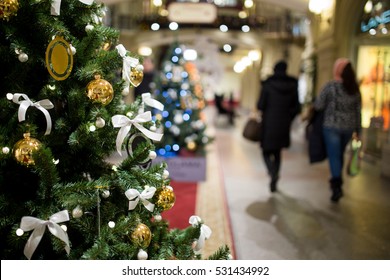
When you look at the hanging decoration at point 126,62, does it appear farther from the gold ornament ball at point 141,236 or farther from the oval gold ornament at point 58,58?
the gold ornament ball at point 141,236

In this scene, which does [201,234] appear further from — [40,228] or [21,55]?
[21,55]

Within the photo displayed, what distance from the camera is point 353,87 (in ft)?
16.5

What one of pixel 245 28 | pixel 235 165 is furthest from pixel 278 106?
pixel 245 28

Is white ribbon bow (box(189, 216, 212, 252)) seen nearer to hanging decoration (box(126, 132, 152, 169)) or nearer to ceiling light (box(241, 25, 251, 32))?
hanging decoration (box(126, 132, 152, 169))

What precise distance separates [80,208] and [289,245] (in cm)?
243

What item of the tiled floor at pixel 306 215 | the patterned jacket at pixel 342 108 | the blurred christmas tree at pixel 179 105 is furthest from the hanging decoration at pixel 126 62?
the blurred christmas tree at pixel 179 105

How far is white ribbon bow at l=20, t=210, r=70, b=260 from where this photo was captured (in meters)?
1.76

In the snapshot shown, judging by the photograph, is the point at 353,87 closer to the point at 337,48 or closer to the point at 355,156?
the point at 355,156

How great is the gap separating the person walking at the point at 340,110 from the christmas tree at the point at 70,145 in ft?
10.9

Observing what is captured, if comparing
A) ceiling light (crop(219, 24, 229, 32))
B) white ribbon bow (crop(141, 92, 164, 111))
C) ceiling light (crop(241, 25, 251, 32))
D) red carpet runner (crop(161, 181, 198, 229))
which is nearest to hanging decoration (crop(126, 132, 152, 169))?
white ribbon bow (crop(141, 92, 164, 111))

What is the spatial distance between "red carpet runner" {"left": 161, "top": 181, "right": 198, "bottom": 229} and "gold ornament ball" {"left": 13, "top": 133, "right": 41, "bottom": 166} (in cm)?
189

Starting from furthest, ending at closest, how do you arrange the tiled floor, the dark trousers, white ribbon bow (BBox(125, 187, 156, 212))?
the dark trousers, the tiled floor, white ribbon bow (BBox(125, 187, 156, 212))
